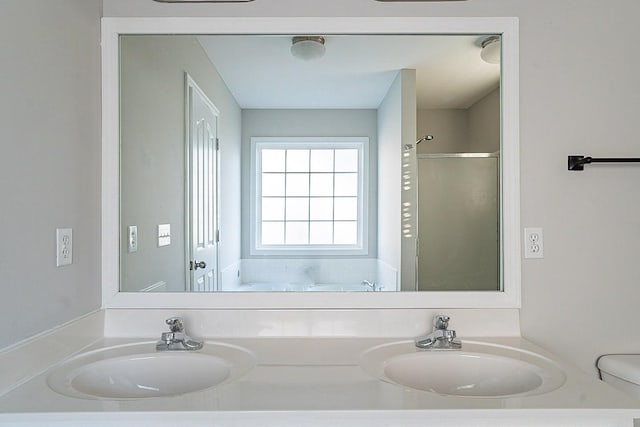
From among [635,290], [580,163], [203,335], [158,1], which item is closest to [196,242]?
[203,335]

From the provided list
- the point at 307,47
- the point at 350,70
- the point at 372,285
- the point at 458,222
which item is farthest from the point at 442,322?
the point at 307,47

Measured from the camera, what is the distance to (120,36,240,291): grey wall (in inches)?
62.0

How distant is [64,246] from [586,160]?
5.56 ft

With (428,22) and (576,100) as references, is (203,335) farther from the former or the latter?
(576,100)

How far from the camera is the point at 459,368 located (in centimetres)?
136

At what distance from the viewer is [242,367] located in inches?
48.8

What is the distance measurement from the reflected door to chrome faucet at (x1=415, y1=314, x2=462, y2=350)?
0.79 m

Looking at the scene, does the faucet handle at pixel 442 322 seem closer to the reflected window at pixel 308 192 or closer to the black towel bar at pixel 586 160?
the reflected window at pixel 308 192

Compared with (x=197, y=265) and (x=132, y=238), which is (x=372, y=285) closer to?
(x=197, y=265)

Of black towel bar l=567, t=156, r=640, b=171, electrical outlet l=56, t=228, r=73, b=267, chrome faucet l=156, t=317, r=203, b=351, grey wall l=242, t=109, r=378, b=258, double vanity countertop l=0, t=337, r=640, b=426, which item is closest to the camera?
double vanity countertop l=0, t=337, r=640, b=426

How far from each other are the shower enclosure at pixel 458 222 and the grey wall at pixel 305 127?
7.0 inches

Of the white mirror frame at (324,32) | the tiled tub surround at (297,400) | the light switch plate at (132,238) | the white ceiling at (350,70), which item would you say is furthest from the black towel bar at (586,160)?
the light switch plate at (132,238)

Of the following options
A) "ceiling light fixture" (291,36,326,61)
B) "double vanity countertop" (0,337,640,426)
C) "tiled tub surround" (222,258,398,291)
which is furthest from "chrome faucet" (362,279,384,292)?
"ceiling light fixture" (291,36,326,61)

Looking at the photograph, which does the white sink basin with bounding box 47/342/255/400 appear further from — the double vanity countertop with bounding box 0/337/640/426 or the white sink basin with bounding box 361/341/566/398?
the white sink basin with bounding box 361/341/566/398
